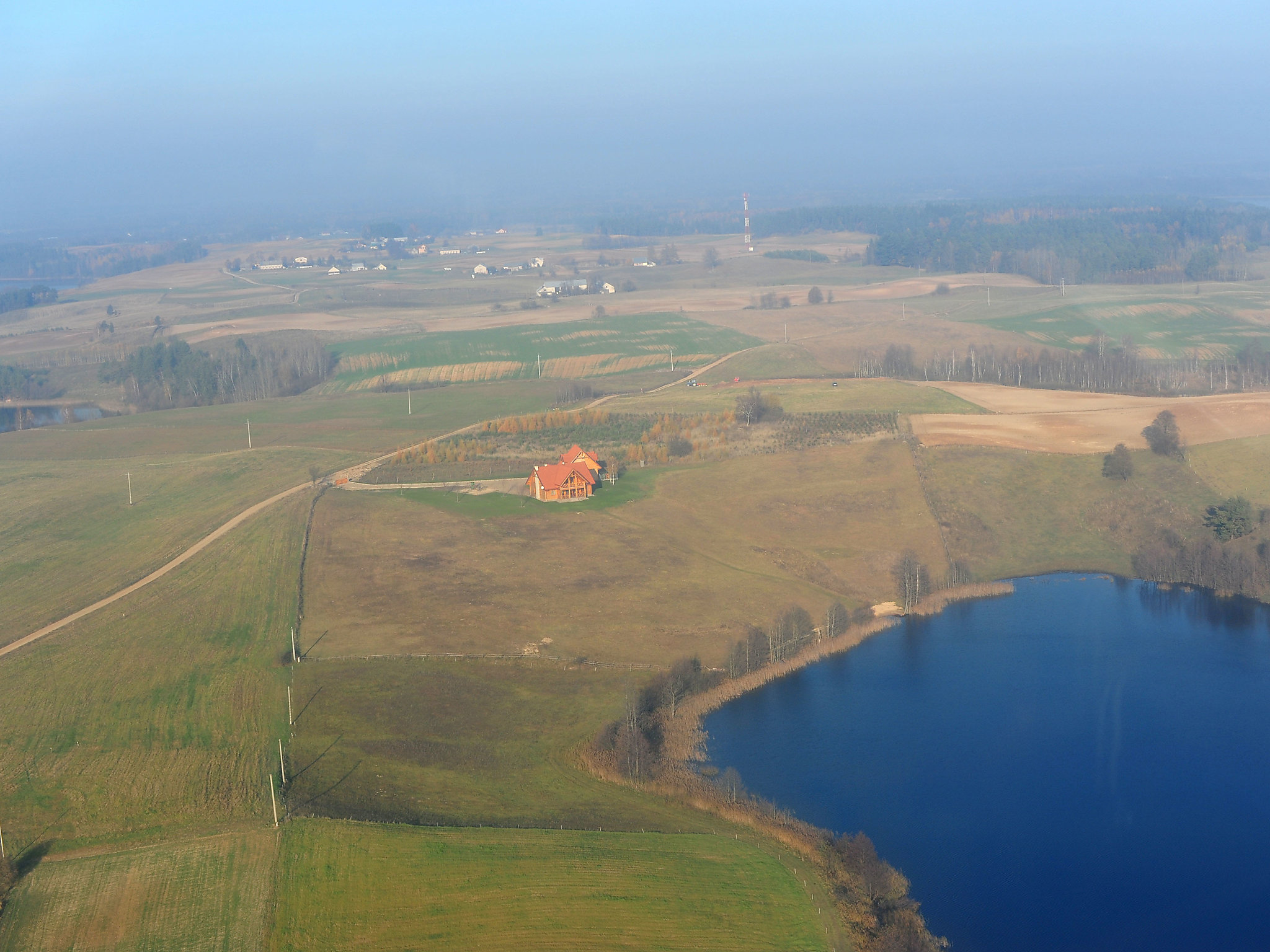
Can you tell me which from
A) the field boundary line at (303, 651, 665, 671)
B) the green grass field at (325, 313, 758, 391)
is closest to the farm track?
the field boundary line at (303, 651, 665, 671)

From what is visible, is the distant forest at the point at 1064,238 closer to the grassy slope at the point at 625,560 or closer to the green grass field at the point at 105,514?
the grassy slope at the point at 625,560

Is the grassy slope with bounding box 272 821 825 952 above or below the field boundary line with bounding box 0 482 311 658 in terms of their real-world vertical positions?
below

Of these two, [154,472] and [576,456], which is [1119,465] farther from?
[154,472]

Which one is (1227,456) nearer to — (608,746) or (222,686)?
(608,746)

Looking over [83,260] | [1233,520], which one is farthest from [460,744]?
[83,260]

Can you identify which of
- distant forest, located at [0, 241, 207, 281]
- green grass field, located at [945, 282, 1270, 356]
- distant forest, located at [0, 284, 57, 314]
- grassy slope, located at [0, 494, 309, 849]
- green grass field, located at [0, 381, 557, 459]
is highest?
distant forest, located at [0, 241, 207, 281]

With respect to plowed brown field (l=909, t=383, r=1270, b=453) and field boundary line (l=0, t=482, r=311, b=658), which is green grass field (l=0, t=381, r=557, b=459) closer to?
field boundary line (l=0, t=482, r=311, b=658)
